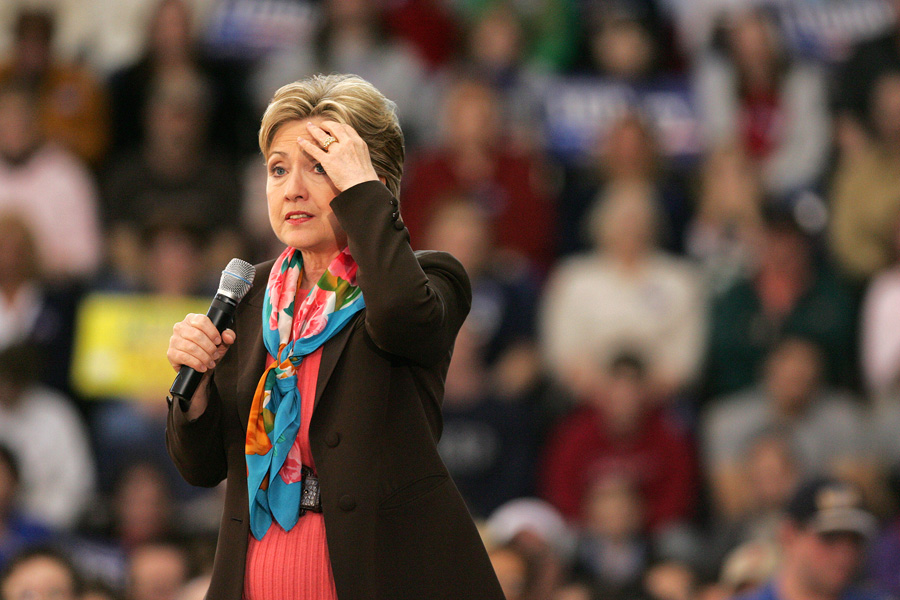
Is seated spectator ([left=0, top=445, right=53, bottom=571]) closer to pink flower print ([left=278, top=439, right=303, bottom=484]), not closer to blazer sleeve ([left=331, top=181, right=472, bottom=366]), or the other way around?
pink flower print ([left=278, top=439, right=303, bottom=484])

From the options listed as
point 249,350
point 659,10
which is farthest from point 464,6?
point 249,350

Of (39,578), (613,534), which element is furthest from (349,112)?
(613,534)

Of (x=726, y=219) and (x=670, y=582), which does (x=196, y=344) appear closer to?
(x=670, y=582)

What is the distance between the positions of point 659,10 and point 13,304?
4.59 m

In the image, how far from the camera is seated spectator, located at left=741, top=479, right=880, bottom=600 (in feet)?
13.8

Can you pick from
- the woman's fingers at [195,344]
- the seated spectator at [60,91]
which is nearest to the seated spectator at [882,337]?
the seated spectator at [60,91]

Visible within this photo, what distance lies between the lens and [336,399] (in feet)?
6.57

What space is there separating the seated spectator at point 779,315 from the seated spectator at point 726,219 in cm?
14

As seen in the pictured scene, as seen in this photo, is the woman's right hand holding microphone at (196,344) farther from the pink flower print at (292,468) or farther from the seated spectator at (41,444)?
the seated spectator at (41,444)

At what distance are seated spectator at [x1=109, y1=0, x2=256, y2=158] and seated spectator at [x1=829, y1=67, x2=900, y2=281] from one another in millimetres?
3050

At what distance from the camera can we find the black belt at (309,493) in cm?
200

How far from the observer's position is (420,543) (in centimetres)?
198

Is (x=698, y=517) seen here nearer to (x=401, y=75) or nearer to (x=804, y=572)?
(x=804, y=572)

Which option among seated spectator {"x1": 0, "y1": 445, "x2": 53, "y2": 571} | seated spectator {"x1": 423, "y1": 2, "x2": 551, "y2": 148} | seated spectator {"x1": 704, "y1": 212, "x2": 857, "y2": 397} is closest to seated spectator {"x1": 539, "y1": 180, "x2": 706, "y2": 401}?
seated spectator {"x1": 704, "y1": 212, "x2": 857, "y2": 397}
